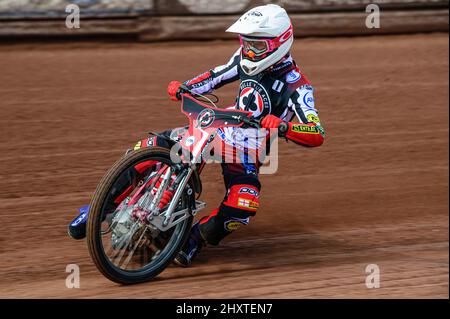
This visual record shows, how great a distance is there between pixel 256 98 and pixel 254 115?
118 mm

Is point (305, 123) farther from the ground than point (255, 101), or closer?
closer

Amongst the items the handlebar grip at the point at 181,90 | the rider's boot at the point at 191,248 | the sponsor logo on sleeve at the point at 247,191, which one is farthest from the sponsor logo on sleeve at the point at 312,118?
the rider's boot at the point at 191,248

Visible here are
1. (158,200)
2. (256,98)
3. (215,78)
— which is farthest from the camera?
(215,78)

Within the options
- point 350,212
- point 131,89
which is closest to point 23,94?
point 131,89

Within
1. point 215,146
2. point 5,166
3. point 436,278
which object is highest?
point 215,146

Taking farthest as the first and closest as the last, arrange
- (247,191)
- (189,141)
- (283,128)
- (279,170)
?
1. (279,170)
2. (247,191)
3. (189,141)
4. (283,128)

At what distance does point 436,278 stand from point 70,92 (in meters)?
4.49

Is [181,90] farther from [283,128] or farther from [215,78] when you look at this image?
[283,128]

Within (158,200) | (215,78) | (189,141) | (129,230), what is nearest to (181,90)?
(215,78)

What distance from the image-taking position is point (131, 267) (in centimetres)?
530

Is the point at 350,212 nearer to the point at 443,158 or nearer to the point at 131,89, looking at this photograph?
the point at 443,158

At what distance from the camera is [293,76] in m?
5.57

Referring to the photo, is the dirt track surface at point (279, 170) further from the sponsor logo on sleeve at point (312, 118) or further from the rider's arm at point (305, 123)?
the sponsor logo on sleeve at point (312, 118)

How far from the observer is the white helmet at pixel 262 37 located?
17.4 ft
